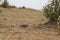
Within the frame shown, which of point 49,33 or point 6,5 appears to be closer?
point 49,33

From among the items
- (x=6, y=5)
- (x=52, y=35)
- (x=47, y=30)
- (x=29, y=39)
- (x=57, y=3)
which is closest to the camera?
(x=29, y=39)

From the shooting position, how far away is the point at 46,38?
10.8 meters

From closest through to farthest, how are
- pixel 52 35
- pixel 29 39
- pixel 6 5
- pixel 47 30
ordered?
pixel 29 39, pixel 52 35, pixel 47 30, pixel 6 5

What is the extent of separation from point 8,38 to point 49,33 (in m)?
2.04

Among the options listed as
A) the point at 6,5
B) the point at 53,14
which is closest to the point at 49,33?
the point at 53,14

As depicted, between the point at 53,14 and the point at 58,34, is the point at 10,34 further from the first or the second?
the point at 53,14

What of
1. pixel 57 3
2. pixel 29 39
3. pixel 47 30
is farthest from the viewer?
pixel 57 3

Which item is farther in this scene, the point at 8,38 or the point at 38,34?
the point at 38,34

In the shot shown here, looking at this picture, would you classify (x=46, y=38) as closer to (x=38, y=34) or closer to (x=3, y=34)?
(x=38, y=34)

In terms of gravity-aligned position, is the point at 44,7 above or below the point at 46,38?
above

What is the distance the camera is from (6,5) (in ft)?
79.2

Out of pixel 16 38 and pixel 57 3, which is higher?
pixel 57 3

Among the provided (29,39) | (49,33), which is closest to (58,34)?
(49,33)

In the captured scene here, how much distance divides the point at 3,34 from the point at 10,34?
12.5 inches
